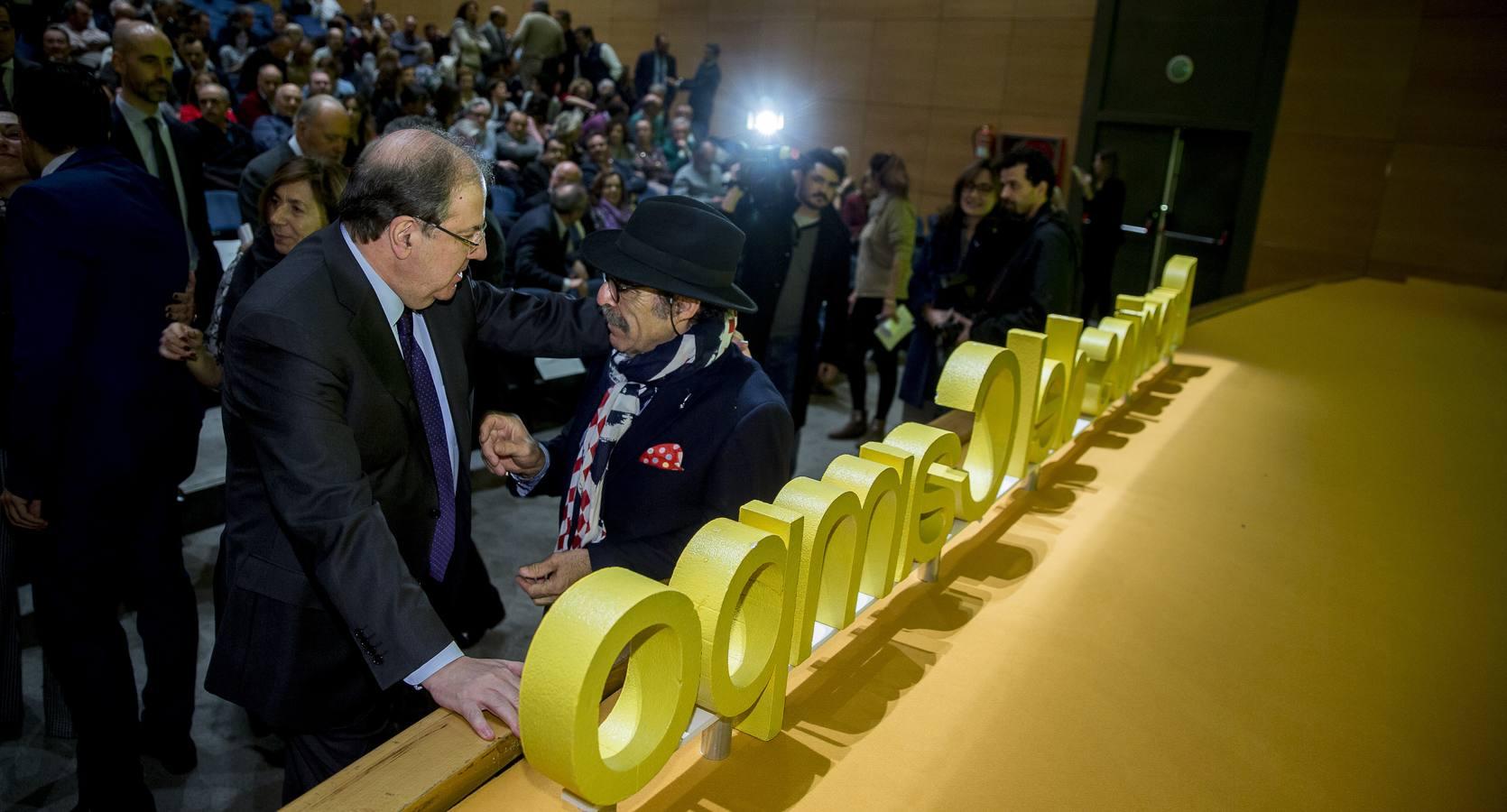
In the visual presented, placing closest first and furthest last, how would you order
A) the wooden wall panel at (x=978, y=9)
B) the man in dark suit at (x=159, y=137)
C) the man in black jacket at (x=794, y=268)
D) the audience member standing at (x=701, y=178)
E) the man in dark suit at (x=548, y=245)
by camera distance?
the man in dark suit at (x=159, y=137)
the man in black jacket at (x=794, y=268)
the man in dark suit at (x=548, y=245)
the audience member standing at (x=701, y=178)
the wooden wall panel at (x=978, y=9)

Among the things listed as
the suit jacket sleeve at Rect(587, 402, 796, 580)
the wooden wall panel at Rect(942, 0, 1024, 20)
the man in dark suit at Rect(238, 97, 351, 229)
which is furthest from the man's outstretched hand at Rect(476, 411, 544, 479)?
the wooden wall panel at Rect(942, 0, 1024, 20)

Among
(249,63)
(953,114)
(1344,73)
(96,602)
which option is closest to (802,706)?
(96,602)

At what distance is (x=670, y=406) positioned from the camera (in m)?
1.77

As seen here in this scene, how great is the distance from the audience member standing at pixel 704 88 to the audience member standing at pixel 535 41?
69.6 inches

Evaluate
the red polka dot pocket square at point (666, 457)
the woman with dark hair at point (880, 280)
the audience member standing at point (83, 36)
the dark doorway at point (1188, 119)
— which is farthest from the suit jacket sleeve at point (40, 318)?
the dark doorway at point (1188, 119)

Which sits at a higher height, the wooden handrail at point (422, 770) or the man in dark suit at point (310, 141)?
the man in dark suit at point (310, 141)

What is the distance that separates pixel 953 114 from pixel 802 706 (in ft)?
33.3

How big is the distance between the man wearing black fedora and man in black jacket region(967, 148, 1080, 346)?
192 cm

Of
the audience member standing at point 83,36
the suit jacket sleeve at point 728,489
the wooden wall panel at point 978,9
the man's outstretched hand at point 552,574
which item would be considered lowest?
the man's outstretched hand at point 552,574

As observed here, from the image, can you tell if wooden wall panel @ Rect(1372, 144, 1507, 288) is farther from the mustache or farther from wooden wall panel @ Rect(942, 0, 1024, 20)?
the mustache

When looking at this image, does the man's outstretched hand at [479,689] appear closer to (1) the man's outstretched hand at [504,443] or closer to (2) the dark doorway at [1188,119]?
(1) the man's outstretched hand at [504,443]

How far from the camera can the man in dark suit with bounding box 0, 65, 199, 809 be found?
2.05 m

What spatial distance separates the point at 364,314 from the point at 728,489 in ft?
2.24

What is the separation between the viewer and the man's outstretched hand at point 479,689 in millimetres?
1227
